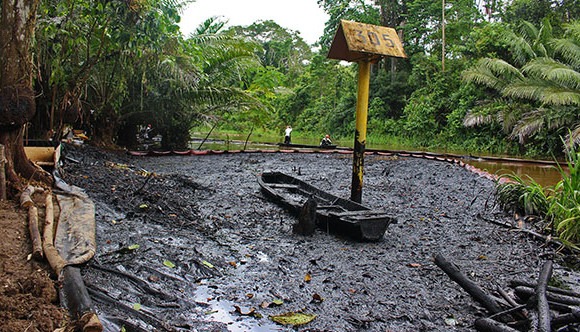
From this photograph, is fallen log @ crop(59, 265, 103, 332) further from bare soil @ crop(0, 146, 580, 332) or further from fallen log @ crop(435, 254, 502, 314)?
fallen log @ crop(435, 254, 502, 314)

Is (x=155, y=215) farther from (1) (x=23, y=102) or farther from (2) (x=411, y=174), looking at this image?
(2) (x=411, y=174)

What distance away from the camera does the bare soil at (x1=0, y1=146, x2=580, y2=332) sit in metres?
3.61

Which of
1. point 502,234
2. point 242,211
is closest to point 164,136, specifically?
point 242,211

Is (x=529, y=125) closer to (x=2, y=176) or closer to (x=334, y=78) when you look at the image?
(x=334, y=78)

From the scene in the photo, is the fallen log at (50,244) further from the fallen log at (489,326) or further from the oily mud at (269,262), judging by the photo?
the fallen log at (489,326)

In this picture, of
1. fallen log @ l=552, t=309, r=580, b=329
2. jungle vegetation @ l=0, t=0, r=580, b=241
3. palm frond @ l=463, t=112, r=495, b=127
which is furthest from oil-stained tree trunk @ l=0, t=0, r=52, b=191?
palm frond @ l=463, t=112, r=495, b=127

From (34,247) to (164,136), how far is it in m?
15.4

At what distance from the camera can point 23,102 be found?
5184 millimetres

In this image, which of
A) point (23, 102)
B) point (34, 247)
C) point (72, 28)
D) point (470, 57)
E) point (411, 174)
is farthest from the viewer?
point (470, 57)

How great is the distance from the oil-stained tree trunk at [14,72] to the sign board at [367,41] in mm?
4347

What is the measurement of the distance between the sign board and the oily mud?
2645mm

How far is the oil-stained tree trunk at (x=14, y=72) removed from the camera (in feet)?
16.8

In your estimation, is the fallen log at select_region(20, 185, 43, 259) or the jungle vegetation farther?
the jungle vegetation

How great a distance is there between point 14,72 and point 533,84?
61.8ft
